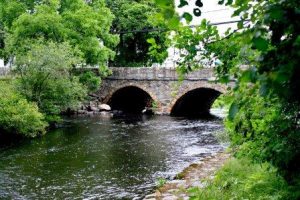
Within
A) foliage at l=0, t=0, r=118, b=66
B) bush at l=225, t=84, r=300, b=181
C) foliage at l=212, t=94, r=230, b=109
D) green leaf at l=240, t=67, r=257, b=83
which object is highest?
foliage at l=0, t=0, r=118, b=66

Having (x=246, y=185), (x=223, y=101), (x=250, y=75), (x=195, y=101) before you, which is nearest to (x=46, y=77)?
(x=195, y=101)

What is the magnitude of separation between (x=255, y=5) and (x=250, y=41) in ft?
2.53

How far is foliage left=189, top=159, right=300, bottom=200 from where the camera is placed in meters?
6.05

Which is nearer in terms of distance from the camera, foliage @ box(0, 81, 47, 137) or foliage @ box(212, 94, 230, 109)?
foliage @ box(212, 94, 230, 109)

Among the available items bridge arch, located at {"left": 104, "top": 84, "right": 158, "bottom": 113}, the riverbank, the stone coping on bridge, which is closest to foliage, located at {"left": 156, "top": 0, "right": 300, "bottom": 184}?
the riverbank

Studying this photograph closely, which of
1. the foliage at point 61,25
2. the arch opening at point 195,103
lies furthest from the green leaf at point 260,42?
the arch opening at point 195,103

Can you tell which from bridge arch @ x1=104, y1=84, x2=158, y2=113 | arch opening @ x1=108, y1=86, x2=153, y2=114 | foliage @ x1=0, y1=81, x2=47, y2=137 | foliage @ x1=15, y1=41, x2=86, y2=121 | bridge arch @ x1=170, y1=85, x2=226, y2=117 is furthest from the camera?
arch opening @ x1=108, y1=86, x2=153, y2=114

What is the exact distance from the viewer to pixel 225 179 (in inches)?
349

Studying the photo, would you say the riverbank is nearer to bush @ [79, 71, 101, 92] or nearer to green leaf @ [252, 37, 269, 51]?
green leaf @ [252, 37, 269, 51]

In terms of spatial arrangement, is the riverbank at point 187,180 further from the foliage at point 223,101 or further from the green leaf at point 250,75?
the green leaf at point 250,75

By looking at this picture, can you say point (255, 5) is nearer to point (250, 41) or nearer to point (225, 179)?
point (250, 41)

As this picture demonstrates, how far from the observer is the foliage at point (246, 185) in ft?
19.9

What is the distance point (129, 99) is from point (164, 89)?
23.0ft

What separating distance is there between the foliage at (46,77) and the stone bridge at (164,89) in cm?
877
